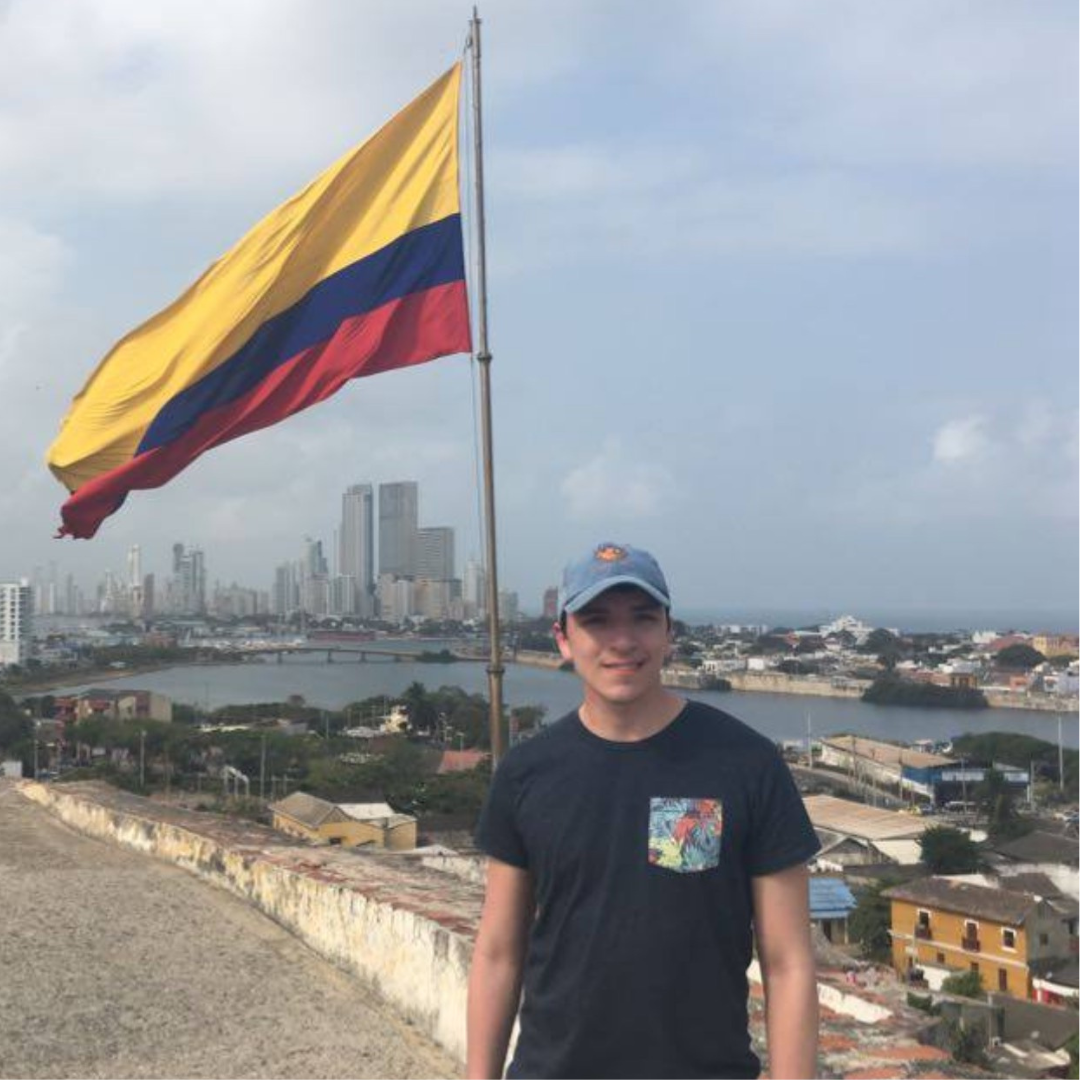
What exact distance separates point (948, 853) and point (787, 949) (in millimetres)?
18692

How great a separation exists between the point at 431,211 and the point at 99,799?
112 inches

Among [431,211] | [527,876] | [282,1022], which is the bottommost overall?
[282,1022]

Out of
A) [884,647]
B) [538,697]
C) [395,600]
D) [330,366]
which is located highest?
[330,366]

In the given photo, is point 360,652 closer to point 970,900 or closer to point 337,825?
point 337,825

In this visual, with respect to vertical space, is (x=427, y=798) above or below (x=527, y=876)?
below

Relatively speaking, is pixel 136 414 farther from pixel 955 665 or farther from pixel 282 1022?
pixel 955 665

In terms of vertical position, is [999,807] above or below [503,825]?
below

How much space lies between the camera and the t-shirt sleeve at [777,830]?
0.93 meters

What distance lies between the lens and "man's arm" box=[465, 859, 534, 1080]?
101 cm

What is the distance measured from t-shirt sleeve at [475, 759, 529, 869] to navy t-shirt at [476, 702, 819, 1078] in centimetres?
2

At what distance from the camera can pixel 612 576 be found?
983mm

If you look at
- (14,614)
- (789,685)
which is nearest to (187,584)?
(14,614)

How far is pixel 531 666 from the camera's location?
63.5m

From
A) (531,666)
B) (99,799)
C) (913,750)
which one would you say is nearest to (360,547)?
(531,666)
